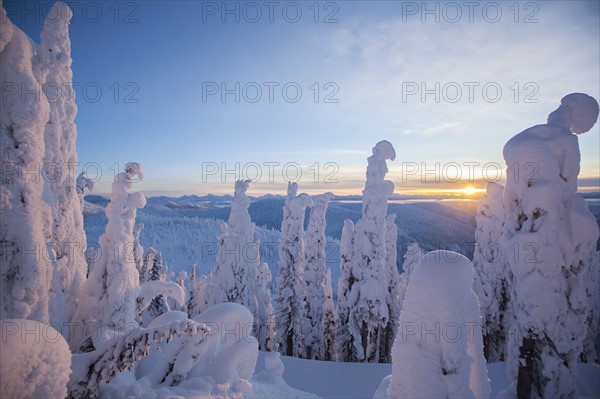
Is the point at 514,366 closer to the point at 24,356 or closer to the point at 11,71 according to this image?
the point at 24,356

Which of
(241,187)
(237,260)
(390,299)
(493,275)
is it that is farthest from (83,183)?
(493,275)

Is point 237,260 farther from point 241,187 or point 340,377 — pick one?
point 340,377

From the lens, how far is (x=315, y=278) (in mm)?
22500

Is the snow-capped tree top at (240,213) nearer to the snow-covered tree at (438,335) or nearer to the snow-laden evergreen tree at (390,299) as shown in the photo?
the snow-laden evergreen tree at (390,299)

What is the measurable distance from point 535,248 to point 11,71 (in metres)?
10.3

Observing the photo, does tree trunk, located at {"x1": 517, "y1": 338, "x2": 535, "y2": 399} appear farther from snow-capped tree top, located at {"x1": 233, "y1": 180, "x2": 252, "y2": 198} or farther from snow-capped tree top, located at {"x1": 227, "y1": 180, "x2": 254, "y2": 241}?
snow-capped tree top, located at {"x1": 233, "y1": 180, "x2": 252, "y2": 198}

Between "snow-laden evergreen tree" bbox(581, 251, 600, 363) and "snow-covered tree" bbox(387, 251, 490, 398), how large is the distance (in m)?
17.9

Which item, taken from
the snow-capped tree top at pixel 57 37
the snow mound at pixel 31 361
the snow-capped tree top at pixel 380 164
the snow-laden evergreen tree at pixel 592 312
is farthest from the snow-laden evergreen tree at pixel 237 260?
the snow-laden evergreen tree at pixel 592 312

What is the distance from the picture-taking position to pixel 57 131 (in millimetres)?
8227

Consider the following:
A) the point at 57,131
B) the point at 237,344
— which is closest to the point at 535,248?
the point at 237,344

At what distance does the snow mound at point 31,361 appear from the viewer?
3.27 m

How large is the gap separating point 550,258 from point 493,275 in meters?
12.5

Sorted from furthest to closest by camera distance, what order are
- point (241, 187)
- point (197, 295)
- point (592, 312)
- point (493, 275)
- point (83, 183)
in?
point (197, 295) < point (241, 187) < point (592, 312) < point (493, 275) < point (83, 183)

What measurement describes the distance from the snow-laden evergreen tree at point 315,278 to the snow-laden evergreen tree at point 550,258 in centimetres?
1621
